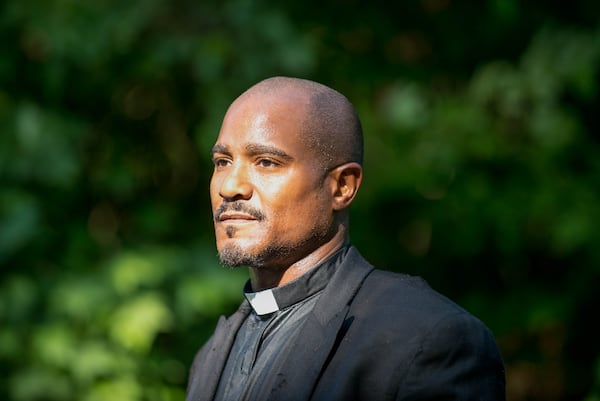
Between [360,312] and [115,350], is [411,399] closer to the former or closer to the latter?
[360,312]

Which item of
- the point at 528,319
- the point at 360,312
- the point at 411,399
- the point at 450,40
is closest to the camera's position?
the point at 411,399

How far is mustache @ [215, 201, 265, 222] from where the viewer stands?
2.61 metres

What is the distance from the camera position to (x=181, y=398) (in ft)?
19.3

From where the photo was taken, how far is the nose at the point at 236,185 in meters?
2.62

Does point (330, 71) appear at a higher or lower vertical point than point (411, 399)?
higher

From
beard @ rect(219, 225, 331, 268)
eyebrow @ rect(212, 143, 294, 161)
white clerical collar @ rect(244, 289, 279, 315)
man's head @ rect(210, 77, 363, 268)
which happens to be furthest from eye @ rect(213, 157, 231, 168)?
white clerical collar @ rect(244, 289, 279, 315)

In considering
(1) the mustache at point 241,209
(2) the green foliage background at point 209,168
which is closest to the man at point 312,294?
(1) the mustache at point 241,209

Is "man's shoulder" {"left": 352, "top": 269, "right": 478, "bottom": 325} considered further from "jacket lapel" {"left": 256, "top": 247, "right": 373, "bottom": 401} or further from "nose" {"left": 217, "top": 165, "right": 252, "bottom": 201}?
"nose" {"left": 217, "top": 165, "right": 252, "bottom": 201}

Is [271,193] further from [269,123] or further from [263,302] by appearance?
[263,302]

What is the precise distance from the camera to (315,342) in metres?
2.50

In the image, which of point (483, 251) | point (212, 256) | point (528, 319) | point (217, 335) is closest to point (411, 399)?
point (217, 335)

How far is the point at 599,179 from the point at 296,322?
3.71 metres

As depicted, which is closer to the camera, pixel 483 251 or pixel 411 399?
pixel 411 399

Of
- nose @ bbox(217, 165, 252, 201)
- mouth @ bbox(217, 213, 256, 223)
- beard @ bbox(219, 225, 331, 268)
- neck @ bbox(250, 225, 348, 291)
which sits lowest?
neck @ bbox(250, 225, 348, 291)
